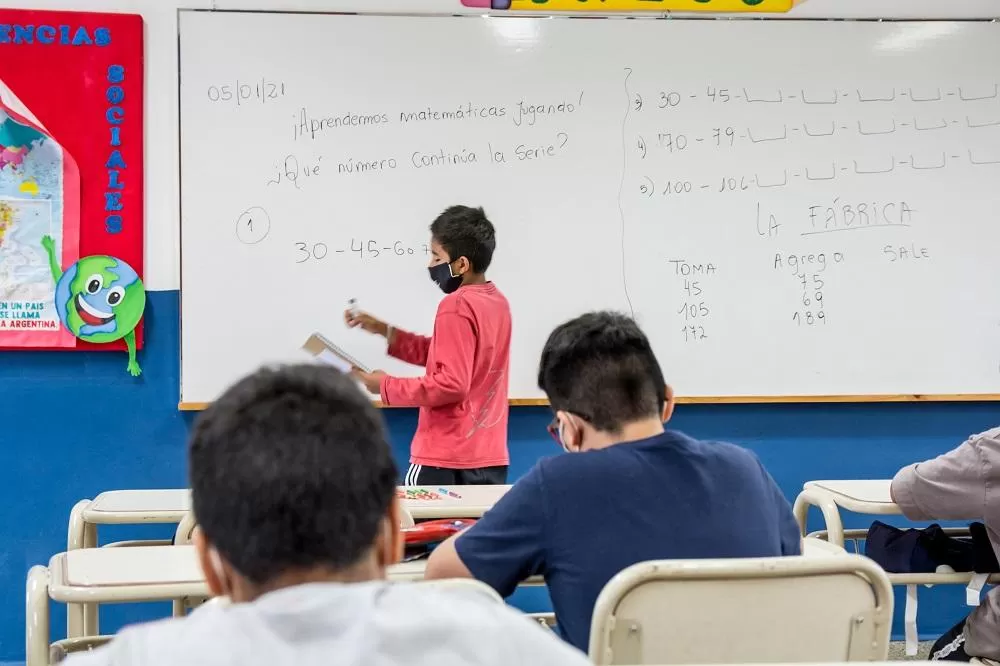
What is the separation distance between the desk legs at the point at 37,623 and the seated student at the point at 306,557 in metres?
0.86

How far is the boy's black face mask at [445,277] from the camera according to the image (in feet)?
10.2

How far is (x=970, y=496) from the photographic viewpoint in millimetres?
2277

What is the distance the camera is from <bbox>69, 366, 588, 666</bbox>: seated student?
75 centimetres

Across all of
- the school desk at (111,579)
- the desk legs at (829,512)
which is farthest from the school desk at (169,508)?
the desk legs at (829,512)

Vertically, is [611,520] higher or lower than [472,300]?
lower

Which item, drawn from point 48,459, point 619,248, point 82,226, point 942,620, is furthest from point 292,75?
point 942,620

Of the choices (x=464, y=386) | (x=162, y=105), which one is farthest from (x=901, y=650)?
(x=162, y=105)

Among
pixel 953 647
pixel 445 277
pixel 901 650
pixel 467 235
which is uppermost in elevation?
pixel 467 235

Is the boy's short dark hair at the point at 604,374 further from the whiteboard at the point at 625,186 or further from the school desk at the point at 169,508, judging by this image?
the whiteboard at the point at 625,186

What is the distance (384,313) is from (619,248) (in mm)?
873

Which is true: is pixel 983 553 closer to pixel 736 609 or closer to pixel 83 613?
pixel 736 609

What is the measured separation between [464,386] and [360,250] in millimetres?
853

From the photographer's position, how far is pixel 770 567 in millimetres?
1339

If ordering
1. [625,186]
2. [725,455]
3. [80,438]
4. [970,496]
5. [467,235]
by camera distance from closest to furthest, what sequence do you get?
[725,455] < [970,496] < [467,235] < [80,438] < [625,186]
